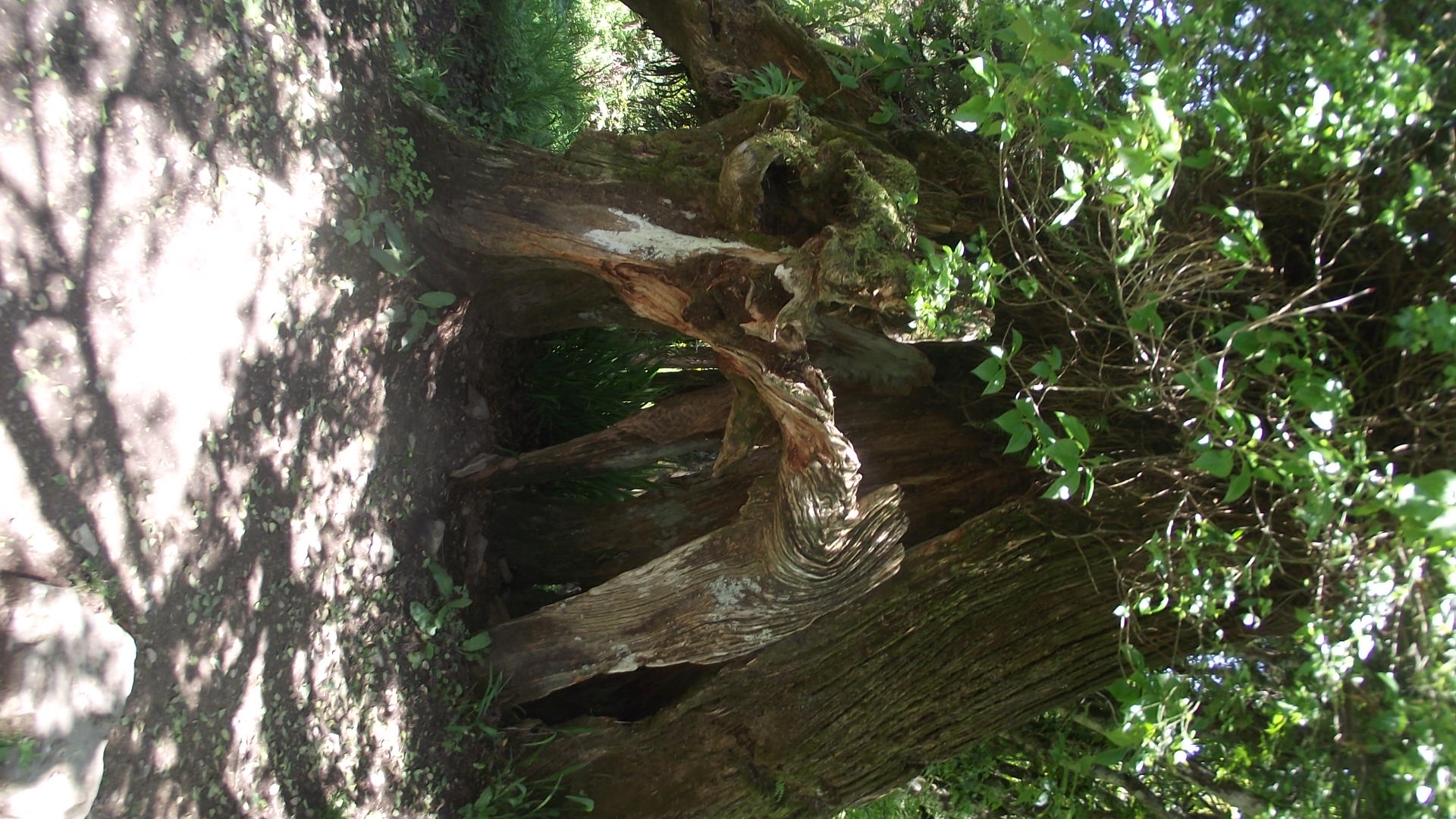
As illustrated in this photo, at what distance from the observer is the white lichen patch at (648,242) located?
2.59 meters

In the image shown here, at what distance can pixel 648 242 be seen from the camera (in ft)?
8.70

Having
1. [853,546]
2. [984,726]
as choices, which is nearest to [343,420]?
[853,546]

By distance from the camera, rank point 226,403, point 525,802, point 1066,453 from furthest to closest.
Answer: point 525,802, point 226,403, point 1066,453

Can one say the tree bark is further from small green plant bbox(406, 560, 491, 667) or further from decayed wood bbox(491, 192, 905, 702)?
small green plant bbox(406, 560, 491, 667)

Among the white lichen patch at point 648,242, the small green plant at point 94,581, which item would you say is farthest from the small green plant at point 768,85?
the small green plant at point 94,581

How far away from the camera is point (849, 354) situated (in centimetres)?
307

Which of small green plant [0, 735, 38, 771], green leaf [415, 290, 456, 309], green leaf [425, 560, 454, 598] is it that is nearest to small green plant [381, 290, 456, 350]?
green leaf [415, 290, 456, 309]

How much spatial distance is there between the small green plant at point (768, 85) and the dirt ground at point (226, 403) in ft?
3.97

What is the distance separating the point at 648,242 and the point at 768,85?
860 millimetres

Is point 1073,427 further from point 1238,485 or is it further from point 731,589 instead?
point 731,589

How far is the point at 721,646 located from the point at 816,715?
1.24ft

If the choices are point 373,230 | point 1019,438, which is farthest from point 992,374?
point 373,230

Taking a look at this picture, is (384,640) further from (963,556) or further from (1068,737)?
(1068,737)

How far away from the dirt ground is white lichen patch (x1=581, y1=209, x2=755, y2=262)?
712mm
